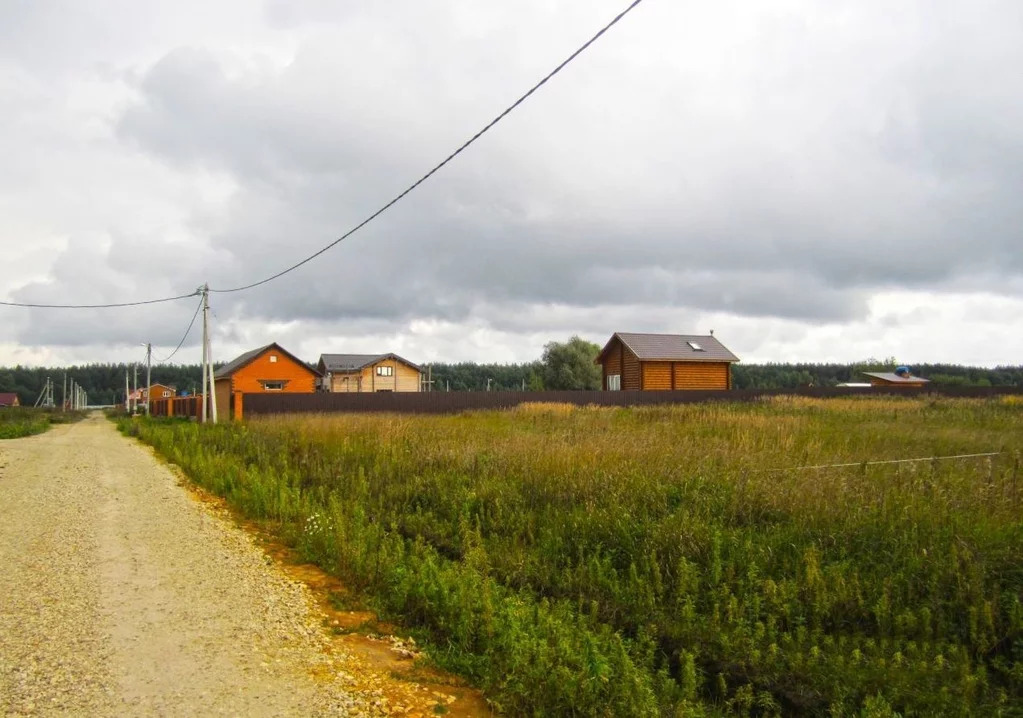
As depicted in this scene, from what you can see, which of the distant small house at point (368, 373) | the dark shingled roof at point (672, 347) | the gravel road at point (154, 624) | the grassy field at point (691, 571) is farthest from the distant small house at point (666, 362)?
the gravel road at point (154, 624)

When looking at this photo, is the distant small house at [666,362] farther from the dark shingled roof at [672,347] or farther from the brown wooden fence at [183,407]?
the brown wooden fence at [183,407]

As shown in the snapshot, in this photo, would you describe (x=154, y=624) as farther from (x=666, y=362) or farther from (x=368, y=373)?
(x=368, y=373)

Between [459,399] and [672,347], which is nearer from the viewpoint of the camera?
[459,399]

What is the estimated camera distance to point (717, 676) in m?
4.98

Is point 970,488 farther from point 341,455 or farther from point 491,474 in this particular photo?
point 341,455

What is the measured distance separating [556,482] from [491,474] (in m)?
1.52

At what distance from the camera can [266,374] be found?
166 feet

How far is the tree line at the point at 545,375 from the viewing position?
6812cm

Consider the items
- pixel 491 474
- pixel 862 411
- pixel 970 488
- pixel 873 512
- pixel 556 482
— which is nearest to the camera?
pixel 873 512

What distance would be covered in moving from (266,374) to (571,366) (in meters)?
28.6

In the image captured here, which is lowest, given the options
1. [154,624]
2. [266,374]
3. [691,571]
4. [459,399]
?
[154,624]

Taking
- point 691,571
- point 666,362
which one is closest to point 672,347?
point 666,362

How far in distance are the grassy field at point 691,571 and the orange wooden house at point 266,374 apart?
4047 cm

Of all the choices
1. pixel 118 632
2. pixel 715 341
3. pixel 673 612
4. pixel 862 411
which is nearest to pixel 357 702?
pixel 118 632
